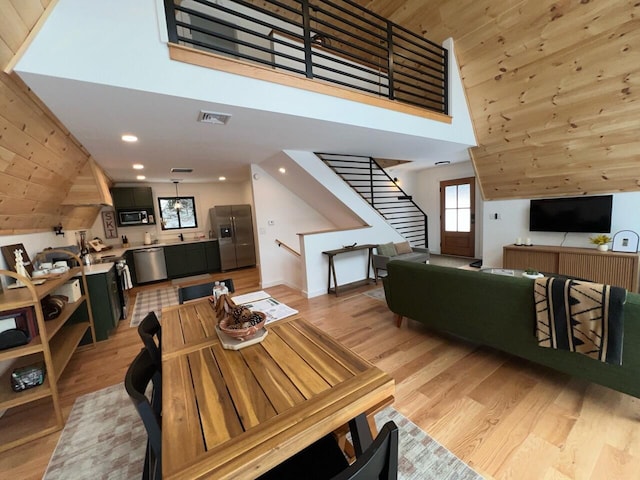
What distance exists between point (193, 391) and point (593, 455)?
2204 mm

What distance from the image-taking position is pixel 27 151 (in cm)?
217

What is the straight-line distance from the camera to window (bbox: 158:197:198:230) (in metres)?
6.51

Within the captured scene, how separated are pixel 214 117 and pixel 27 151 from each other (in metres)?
1.50

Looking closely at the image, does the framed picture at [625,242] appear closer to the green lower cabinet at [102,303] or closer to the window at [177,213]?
the green lower cabinet at [102,303]

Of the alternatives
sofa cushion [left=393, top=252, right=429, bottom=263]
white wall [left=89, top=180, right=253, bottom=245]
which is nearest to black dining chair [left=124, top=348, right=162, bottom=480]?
sofa cushion [left=393, top=252, right=429, bottom=263]

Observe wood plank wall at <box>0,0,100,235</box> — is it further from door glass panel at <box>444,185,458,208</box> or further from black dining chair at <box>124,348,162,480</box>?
door glass panel at <box>444,185,458,208</box>

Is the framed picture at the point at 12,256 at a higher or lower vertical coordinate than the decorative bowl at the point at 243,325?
higher

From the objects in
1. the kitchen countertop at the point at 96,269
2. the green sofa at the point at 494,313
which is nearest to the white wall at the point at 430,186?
the green sofa at the point at 494,313

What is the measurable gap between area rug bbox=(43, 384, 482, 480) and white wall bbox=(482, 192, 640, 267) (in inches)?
179

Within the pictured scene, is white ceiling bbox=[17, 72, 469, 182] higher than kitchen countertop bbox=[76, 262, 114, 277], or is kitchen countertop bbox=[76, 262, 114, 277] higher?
white ceiling bbox=[17, 72, 469, 182]

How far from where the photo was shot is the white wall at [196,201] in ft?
20.0

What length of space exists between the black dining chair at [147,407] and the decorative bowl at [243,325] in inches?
14.0

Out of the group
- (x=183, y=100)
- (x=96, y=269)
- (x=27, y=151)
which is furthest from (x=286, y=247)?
(x=27, y=151)

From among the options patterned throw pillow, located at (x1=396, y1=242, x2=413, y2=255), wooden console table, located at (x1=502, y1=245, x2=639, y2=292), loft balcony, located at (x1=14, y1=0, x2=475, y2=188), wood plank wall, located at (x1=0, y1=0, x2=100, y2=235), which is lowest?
wooden console table, located at (x1=502, y1=245, x2=639, y2=292)
